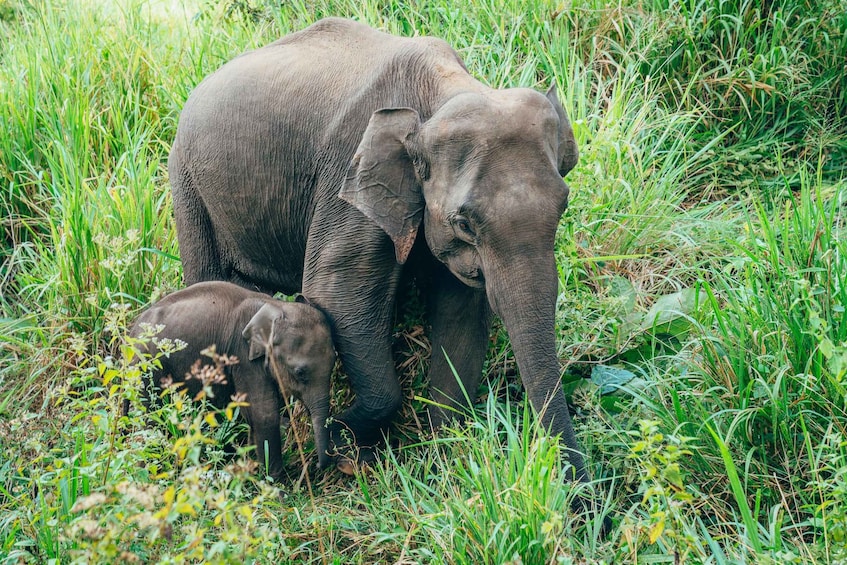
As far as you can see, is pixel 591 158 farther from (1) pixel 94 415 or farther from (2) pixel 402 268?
(1) pixel 94 415

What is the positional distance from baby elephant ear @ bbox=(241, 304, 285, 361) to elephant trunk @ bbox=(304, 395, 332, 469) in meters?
0.28

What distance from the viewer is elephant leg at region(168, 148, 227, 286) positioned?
5168 mm

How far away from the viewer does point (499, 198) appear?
12.8 ft

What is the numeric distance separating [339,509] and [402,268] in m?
0.98

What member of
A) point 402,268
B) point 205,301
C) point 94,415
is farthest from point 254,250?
point 94,415

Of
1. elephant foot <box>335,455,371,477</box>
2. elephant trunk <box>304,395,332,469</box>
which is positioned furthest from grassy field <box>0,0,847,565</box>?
elephant trunk <box>304,395,332,469</box>

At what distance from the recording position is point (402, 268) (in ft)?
14.7

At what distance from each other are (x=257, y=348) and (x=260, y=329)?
8 cm

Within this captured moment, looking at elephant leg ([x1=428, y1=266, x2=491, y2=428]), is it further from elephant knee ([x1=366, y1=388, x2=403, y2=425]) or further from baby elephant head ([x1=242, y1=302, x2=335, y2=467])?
baby elephant head ([x1=242, y1=302, x2=335, y2=467])

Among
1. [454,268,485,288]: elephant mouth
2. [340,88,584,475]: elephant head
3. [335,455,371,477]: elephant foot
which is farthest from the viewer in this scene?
[335,455,371,477]: elephant foot

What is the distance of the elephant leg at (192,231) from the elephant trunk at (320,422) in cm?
102

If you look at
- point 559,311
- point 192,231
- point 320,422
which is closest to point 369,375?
point 320,422

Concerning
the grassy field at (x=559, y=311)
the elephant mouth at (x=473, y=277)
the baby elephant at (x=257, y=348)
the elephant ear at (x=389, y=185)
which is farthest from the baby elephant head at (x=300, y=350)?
the elephant mouth at (x=473, y=277)

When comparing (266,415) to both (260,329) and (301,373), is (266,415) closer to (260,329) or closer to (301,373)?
(301,373)
